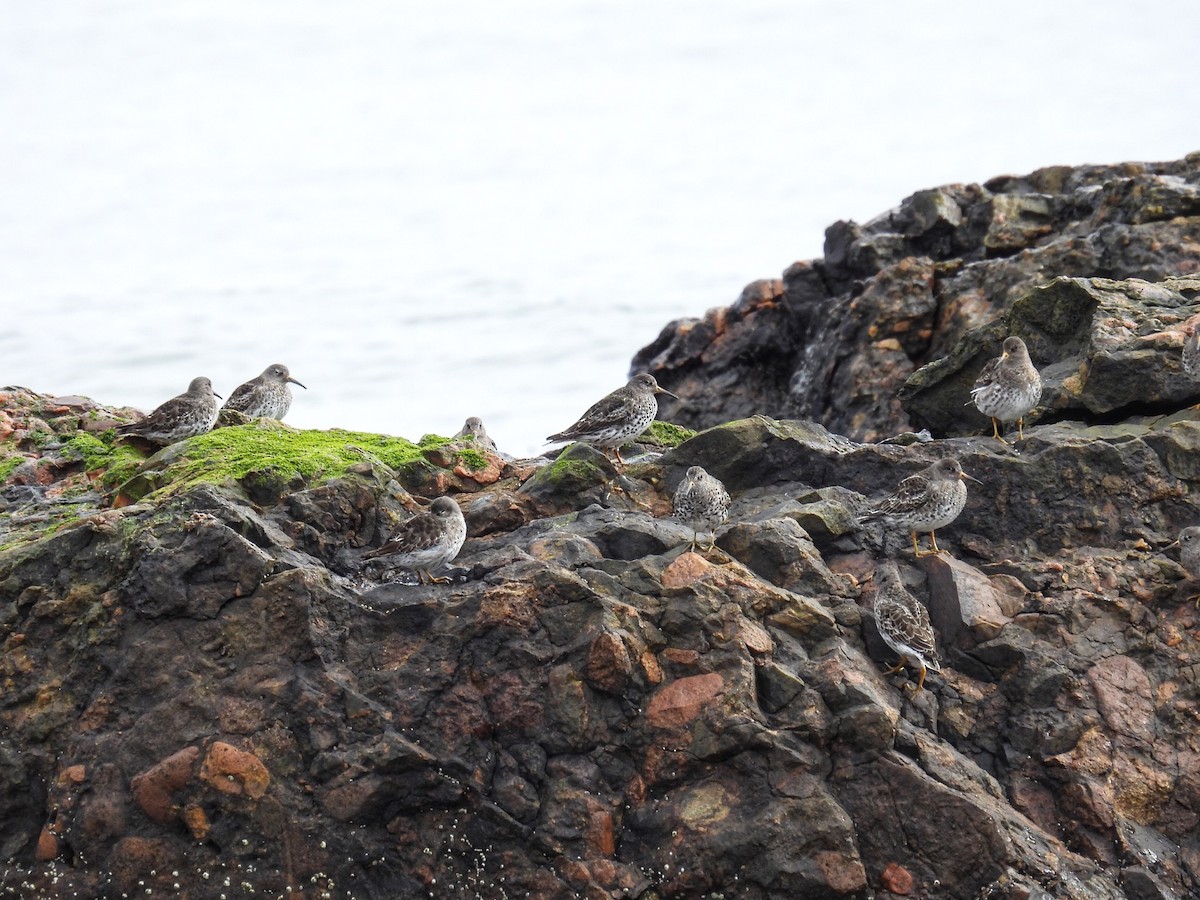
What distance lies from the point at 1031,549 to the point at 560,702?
571 centimetres

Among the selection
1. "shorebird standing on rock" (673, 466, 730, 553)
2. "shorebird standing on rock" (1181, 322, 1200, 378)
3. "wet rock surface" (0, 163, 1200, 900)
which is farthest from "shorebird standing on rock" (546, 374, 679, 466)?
"shorebird standing on rock" (1181, 322, 1200, 378)

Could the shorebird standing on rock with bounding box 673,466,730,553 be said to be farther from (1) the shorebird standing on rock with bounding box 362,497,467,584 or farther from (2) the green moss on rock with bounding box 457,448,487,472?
(2) the green moss on rock with bounding box 457,448,487,472

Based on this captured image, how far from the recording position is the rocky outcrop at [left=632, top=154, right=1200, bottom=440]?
1780 cm

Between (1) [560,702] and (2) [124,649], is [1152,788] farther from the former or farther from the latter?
(2) [124,649]

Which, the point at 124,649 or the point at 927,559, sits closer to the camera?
the point at 124,649

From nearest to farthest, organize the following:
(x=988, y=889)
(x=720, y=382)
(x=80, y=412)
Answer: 1. (x=988, y=889)
2. (x=80, y=412)
3. (x=720, y=382)

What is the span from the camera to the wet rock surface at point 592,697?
36.4 feet

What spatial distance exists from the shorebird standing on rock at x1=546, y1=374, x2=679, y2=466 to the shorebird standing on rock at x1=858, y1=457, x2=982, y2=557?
145 inches

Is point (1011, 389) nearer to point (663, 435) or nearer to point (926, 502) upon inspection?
point (926, 502)

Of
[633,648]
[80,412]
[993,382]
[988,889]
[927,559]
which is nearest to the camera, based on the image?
[988,889]

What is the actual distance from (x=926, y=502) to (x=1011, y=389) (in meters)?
2.58

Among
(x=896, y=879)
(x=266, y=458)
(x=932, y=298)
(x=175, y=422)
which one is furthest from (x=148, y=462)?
(x=932, y=298)

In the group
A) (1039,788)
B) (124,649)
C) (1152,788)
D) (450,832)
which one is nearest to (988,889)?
(1039,788)

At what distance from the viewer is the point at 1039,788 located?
12.2 metres
